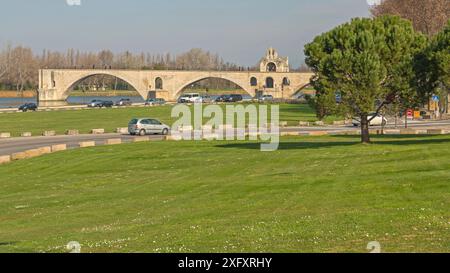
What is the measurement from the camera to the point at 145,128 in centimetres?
6844

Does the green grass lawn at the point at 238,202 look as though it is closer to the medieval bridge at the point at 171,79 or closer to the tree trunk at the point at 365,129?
the tree trunk at the point at 365,129

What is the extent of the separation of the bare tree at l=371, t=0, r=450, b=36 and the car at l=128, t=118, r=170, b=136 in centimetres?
3960

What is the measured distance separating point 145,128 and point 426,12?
43154 mm

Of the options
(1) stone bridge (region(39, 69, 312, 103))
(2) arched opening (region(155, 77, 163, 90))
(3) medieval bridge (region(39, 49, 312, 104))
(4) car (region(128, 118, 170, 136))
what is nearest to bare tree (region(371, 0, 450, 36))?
(4) car (region(128, 118, 170, 136))

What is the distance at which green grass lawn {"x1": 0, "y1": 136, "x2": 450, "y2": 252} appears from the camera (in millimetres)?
16422

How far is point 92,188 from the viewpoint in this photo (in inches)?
1217

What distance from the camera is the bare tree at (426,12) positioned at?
9325cm

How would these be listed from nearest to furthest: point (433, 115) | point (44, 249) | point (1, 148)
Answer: point (44, 249) → point (1, 148) → point (433, 115)

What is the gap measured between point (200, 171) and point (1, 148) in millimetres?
25375

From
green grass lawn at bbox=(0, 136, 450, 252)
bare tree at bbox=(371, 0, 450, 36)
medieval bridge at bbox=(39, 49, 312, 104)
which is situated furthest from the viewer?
medieval bridge at bbox=(39, 49, 312, 104)

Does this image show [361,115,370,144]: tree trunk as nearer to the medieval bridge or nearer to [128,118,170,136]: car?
[128,118,170,136]: car

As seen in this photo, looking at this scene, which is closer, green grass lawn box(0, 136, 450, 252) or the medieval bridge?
green grass lawn box(0, 136, 450, 252)
